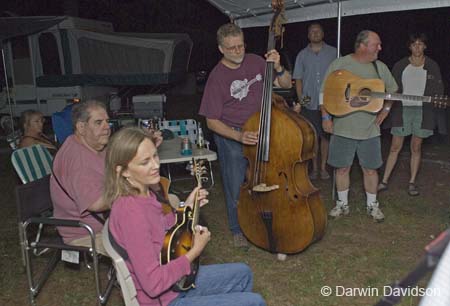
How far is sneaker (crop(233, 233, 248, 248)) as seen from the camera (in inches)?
163

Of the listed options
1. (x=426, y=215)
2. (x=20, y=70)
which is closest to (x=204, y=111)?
(x=426, y=215)

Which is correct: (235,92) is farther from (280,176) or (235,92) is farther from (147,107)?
(147,107)

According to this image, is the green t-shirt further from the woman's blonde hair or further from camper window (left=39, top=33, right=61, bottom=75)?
camper window (left=39, top=33, right=61, bottom=75)

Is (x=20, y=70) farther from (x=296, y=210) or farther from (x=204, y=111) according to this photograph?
(x=296, y=210)

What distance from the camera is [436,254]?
1007 millimetres

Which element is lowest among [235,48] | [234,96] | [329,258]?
[329,258]

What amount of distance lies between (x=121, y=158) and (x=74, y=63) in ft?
35.2

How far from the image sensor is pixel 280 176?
11.5ft

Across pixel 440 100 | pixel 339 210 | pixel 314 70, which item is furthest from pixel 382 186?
pixel 440 100

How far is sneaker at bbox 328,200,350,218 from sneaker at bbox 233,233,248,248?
3.44 ft

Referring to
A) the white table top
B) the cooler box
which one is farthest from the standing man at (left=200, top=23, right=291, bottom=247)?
the cooler box

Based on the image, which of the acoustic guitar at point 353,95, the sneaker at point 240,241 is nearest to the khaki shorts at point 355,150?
the acoustic guitar at point 353,95

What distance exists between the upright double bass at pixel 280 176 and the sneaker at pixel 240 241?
46 centimetres

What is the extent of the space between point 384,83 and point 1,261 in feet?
12.0
